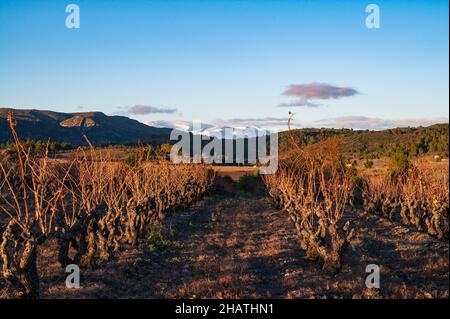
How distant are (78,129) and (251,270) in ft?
250

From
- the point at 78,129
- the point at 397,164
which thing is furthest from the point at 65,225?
the point at 78,129

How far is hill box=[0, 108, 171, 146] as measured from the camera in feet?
236

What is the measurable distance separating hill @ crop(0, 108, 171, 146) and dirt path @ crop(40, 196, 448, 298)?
42.1m

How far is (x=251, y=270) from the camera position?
12.1m

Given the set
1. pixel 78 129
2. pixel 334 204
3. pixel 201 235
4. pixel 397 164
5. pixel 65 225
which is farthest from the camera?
pixel 78 129

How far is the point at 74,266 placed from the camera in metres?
11.2

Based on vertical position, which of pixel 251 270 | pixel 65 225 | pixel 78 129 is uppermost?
pixel 78 129

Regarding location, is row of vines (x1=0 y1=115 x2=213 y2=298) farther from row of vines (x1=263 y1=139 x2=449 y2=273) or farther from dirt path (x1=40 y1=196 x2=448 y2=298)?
row of vines (x1=263 y1=139 x2=449 y2=273)

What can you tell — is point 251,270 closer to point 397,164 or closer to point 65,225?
point 65,225

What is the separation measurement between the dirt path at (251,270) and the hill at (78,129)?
138 feet

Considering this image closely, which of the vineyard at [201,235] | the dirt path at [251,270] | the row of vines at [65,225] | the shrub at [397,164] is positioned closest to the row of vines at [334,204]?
the vineyard at [201,235]

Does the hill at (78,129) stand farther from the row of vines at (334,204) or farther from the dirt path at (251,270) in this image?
the dirt path at (251,270)

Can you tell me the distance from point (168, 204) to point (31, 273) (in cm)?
1561
